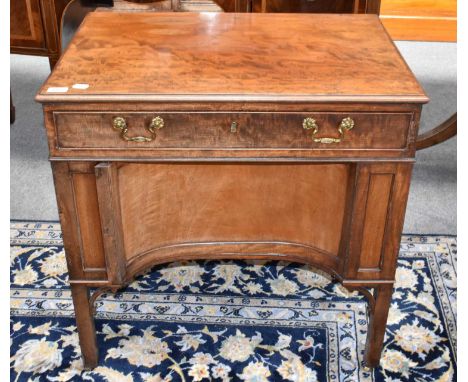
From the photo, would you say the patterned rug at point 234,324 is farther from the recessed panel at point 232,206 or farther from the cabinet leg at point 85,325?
the recessed panel at point 232,206

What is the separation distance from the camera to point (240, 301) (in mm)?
2346

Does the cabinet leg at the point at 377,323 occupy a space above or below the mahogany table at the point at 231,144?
below

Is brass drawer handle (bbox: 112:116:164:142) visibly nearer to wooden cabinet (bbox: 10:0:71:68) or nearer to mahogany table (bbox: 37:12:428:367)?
mahogany table (bbox: 37:12:428:367)

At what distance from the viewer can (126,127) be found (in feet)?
5.27

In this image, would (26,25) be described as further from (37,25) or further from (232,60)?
(232,60)

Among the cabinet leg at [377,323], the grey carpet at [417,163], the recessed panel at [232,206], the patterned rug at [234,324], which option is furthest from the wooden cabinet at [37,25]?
the cabinet leg at [377,323]

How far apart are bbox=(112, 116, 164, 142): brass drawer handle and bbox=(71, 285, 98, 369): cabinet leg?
0.54m

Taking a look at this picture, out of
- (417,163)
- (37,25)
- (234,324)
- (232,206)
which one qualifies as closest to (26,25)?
(37,25)

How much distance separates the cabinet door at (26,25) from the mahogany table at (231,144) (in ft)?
3.69

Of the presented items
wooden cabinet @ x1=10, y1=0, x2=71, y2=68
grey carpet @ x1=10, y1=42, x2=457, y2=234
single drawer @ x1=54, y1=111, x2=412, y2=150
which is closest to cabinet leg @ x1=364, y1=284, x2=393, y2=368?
single drawer @ x1=54, y1=111, x2=412, y2=150

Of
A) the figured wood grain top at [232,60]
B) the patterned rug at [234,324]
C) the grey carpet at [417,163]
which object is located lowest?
the patterned rug at [234,324]

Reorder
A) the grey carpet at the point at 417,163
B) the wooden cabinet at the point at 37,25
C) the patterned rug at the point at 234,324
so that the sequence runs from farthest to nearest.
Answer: the wooden cabinet at the point at 37,25
the grey carpet at the point at 417,163
the patterned rug at the point at 234,324

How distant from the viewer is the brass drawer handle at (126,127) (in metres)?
1.59

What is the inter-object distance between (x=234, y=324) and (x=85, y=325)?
0.53 m
